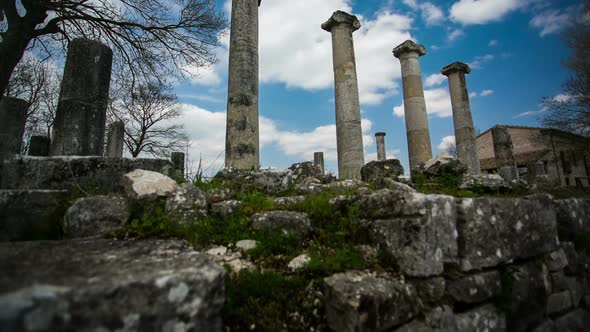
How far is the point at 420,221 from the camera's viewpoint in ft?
6.77

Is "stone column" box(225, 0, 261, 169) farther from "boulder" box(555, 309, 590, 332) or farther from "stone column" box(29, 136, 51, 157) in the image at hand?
"boulder" box(555, 309, 590, 332)

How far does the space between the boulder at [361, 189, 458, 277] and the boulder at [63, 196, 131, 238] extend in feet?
6.54

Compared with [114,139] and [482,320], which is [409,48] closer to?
[482,320]

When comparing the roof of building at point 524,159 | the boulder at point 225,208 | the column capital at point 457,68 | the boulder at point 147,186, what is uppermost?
the column capital at point 457,68

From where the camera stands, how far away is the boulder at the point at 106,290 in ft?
2.96

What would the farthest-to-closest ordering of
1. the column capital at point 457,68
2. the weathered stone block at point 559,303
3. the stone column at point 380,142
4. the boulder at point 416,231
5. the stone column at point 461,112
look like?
the stone column at point 380,142 < the column capital at point 457,68 < the stone column at point 461,112 < the weathered stone block at point 559,303 < the boulder at point 416,231

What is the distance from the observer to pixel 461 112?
45.5ft

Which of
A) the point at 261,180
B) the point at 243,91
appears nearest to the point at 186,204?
the point at 261,180

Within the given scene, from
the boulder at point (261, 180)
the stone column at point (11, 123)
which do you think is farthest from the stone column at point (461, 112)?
the stone column at point (11, 123)

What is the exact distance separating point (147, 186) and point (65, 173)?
1.02 m

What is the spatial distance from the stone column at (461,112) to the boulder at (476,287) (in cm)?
1257

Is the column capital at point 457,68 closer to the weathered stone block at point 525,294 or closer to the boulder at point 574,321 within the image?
the boulder at point 574,321

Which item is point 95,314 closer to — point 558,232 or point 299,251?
point 299,251

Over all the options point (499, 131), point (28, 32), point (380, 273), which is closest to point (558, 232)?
point (380, 273)
